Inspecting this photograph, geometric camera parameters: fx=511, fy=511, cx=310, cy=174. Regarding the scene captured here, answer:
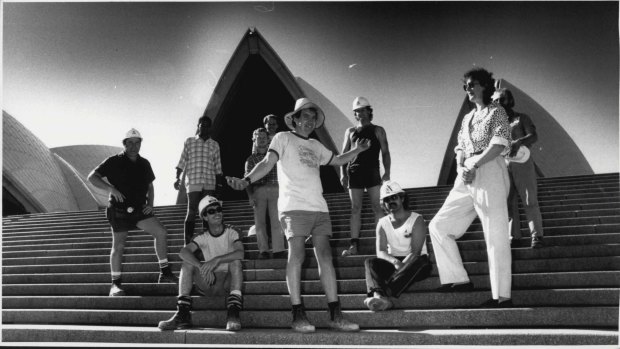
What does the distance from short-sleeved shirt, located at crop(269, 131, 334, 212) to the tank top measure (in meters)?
1.26

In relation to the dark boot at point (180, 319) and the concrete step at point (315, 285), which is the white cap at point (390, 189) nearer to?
the concrete step at point (315, 285)

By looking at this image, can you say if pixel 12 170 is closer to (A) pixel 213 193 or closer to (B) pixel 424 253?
(A) pixel 213 193

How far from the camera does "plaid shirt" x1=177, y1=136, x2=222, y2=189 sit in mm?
5871

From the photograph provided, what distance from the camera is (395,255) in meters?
4.03

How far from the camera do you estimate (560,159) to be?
26.9m

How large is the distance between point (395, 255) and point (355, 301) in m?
0.48

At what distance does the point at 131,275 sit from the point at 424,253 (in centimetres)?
313

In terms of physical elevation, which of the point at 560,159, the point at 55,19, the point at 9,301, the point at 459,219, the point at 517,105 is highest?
the point at 517,105

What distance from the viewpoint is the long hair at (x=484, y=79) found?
376 centimetres

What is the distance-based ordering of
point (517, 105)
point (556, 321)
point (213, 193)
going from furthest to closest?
point (517, 105) < point (213, 193) < point (556, 321)

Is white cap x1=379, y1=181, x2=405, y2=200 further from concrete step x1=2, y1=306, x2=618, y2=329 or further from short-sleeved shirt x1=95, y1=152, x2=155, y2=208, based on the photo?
short-sleeved shirt x1=95, y1=152, x2=155, y2=208

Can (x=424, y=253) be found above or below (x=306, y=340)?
above

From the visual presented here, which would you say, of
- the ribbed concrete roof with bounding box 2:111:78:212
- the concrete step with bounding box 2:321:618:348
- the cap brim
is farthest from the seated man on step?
the ribbed concrete roof with bounding box 2:111:78:212

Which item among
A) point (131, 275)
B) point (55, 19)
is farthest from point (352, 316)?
point (55, 19)
